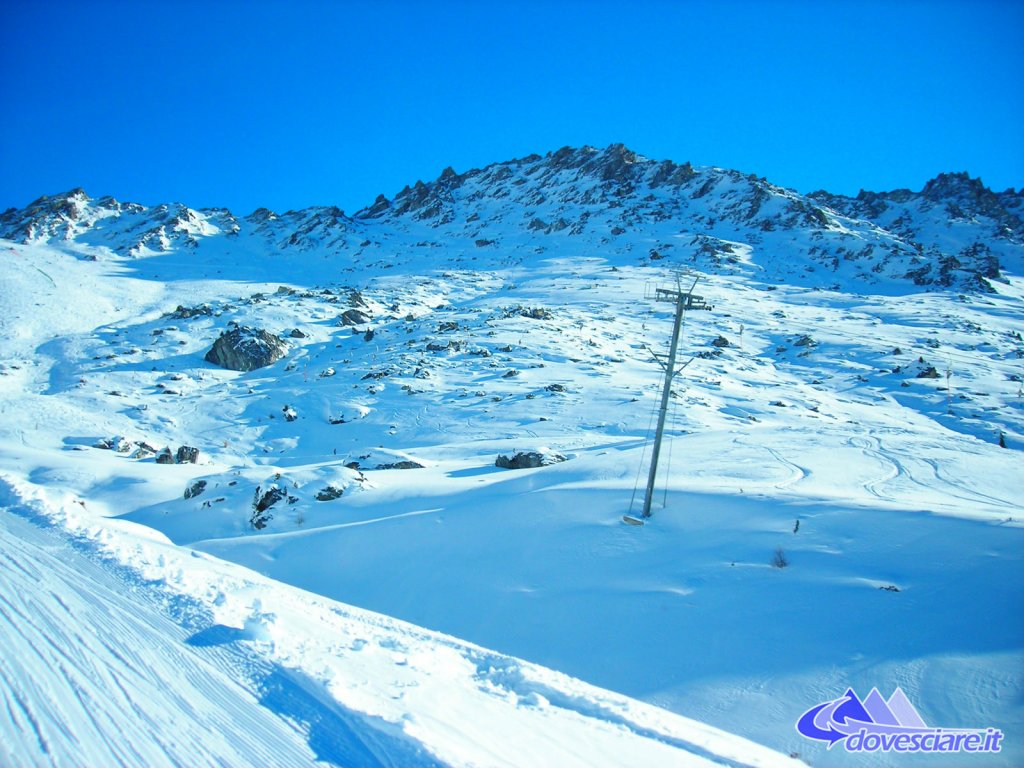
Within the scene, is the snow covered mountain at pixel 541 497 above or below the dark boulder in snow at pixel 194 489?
above

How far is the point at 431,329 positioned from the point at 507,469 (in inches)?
1072

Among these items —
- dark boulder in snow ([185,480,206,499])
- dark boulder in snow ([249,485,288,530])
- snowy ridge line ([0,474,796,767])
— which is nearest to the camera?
snowy ridge line ([0,474,796,767])

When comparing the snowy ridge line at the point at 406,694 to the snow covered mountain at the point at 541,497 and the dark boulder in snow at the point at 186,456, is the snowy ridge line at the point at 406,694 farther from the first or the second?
the dark boulder in snow at the point at 186,456

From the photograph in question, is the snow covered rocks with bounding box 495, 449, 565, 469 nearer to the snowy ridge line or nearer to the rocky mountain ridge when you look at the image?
the snowy ridge line

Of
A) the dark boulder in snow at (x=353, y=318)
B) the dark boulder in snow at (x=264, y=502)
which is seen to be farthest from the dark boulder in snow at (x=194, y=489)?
the dark boulder in snow at (x=353, y=318)

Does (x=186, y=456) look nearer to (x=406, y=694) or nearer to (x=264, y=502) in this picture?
(x=264, y=502)

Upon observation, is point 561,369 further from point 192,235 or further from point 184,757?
point 192,235

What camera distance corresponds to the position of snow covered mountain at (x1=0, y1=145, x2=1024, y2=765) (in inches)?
203

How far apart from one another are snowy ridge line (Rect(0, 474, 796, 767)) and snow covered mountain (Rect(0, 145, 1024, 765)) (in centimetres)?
4

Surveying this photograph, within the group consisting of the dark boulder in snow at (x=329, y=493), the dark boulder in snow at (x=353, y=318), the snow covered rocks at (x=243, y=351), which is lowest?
the dark boulder in snow at (x=329, y=493)

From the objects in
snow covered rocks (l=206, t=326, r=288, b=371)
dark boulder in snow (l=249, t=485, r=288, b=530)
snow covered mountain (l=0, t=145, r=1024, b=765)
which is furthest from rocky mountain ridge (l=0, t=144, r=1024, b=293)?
dark boulder in snow (l=249, t=485, r=288, b=530)

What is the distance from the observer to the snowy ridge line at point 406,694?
377 centimetres

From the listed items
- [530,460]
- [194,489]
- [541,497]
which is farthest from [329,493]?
[530,460]

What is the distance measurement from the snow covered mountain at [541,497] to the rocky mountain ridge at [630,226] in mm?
16346
